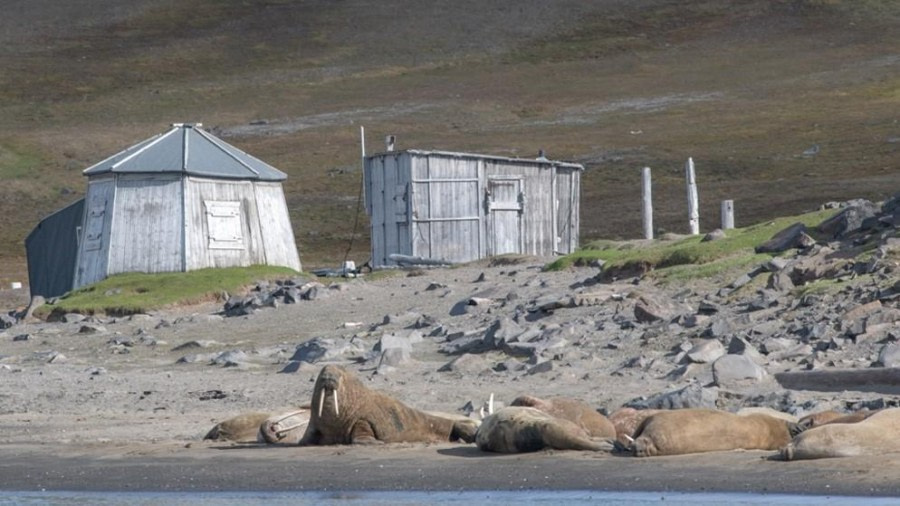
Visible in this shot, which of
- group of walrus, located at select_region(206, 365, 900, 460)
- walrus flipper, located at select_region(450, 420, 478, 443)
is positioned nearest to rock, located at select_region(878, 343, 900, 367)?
group of walrus, located at select_region(206, 365, 900, 460)

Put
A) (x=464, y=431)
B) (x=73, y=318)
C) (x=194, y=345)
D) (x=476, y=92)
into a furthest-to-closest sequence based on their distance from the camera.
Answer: (x=476, y=92) → (x=73, y=318) → (x=194, y=345) → (x=464, y=431)

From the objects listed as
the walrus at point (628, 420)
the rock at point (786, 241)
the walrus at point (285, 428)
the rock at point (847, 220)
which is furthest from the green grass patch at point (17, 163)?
the walrus at point (628, 420)

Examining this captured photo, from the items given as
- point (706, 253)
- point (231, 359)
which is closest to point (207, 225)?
point (706, 253)

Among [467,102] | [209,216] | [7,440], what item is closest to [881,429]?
[7,440]

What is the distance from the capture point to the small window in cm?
3428

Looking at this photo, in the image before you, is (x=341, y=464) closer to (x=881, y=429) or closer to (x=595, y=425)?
(x=595, y=425)

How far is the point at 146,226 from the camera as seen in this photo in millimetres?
33906

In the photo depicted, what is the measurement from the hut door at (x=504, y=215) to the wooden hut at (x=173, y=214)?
437 cm

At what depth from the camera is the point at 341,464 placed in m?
13.6

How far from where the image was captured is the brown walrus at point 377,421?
14.2 meters

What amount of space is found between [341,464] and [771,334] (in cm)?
615

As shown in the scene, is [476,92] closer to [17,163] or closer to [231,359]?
[17,163]

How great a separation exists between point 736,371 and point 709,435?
3.57 meters

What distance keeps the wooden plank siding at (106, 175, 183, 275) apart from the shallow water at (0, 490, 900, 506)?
20.7 meters
